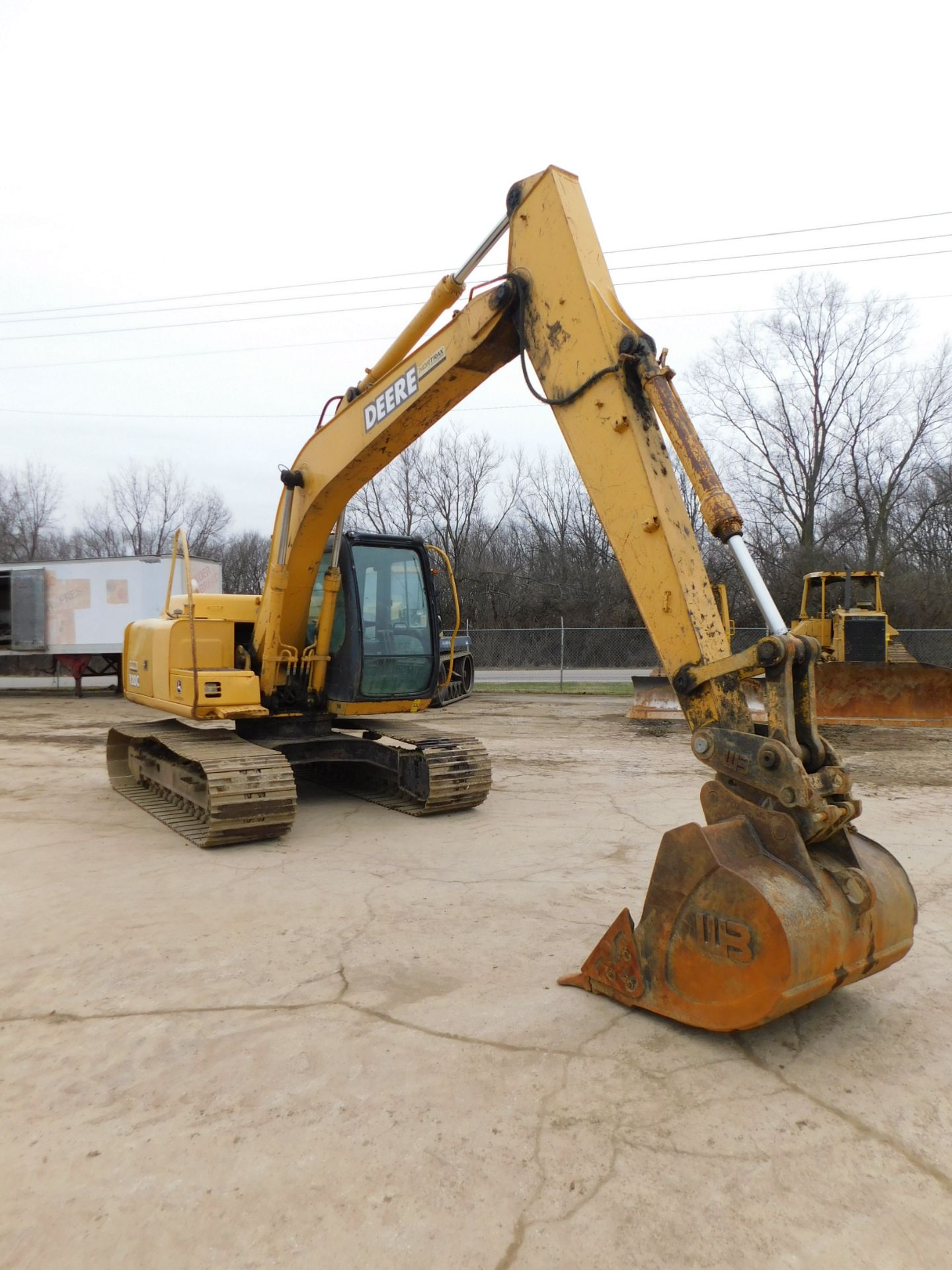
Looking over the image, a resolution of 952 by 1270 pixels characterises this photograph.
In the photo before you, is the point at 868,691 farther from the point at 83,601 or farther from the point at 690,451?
the point at 83,601

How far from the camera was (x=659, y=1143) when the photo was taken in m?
2.71

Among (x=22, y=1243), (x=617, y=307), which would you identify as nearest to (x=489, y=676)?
(x=617, y=307)

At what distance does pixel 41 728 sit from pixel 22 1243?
1337 cm

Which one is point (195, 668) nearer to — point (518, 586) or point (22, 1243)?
point (22, 1243)

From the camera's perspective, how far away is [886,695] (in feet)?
42.7

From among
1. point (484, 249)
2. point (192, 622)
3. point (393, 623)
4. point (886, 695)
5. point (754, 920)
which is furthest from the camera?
point (886, 695)

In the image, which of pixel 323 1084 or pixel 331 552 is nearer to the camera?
pixel 323 1084

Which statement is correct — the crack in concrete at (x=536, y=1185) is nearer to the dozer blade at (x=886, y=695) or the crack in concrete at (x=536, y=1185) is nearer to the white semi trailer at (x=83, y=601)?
the dozer blade at (x=886, y=695)

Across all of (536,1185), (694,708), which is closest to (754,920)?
(694,708)

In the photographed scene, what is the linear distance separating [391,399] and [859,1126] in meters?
4.76

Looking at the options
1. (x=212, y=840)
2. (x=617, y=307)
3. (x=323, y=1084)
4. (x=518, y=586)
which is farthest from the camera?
(x=518, y=586)

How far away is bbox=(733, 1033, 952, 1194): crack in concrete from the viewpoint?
8.43ft

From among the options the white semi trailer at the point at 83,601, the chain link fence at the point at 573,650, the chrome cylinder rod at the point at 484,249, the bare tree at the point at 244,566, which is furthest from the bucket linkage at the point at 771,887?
the bare tree at the point at 244,566

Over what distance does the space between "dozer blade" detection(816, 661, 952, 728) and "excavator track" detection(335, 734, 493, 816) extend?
7360mm
